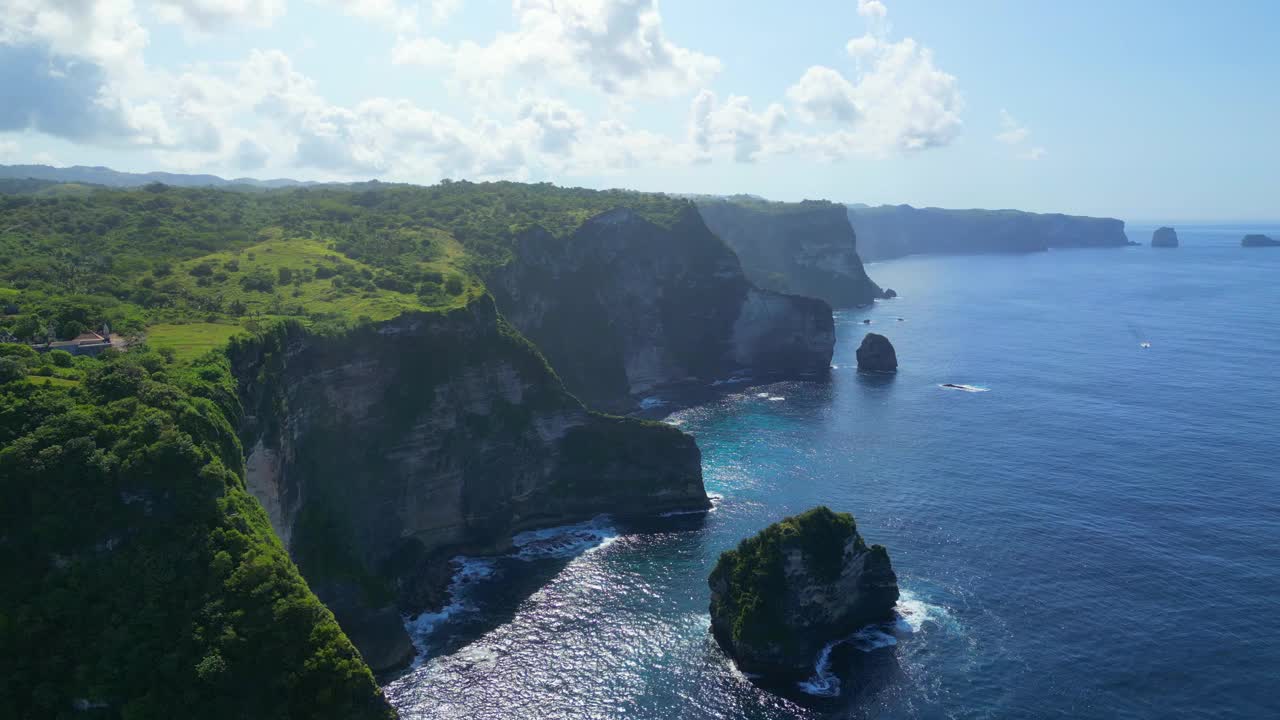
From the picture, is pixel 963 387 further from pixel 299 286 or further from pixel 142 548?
pixel 142 548

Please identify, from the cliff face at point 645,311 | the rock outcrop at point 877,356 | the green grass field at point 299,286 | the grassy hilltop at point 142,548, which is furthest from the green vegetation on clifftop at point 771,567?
the rock outcrop at point 877,356

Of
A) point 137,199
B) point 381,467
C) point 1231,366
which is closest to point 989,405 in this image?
point 1231,366

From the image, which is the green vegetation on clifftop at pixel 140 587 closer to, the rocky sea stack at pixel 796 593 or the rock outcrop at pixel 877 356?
the rocky sea stack at pixel 796 593

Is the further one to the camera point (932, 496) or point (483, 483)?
point (932, 496)

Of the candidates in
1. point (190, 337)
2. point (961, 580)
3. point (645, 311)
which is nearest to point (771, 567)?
point (961, 580)

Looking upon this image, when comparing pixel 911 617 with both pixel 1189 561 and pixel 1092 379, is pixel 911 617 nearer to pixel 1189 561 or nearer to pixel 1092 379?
pixel 1189 561

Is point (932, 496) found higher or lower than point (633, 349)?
lower

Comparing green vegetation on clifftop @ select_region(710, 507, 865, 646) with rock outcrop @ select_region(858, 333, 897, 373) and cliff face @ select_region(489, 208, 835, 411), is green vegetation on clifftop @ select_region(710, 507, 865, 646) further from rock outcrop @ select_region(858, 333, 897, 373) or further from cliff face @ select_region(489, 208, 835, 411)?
rock outcrop @ select_region(858, 333, 897, 373)
